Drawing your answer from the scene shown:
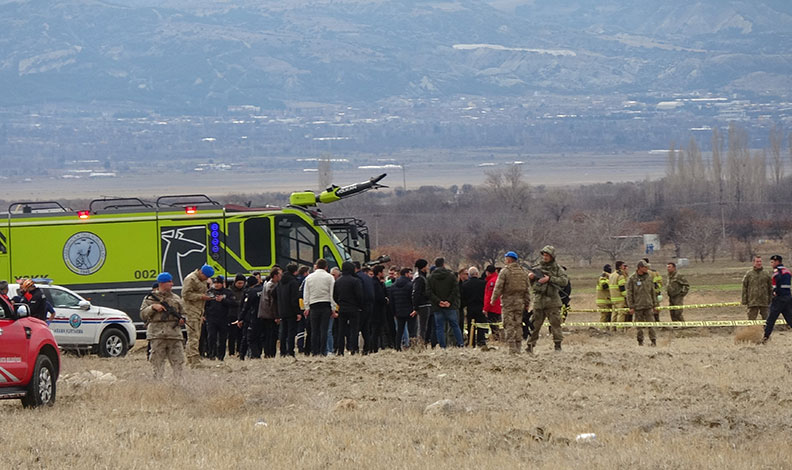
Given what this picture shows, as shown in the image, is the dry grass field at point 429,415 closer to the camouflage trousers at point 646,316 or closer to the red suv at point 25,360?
the red suv at point 25,360

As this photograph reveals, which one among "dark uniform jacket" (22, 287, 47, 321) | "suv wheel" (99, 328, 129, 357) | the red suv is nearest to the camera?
the red suv

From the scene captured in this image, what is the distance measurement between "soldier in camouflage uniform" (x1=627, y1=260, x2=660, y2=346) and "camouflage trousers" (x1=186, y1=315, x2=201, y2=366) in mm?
7542

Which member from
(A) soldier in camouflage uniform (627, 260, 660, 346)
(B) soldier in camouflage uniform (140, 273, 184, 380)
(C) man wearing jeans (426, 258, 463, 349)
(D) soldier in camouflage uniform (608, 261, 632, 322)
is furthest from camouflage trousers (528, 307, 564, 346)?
(D) soldier in camouflage uniform (608, 261, 632, 322)

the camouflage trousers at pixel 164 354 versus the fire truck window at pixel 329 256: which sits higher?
the fire truck window at pixel 329 256

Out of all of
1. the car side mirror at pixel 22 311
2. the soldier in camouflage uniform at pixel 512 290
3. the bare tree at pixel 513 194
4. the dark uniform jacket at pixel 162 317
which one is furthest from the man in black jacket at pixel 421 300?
the bare tree at pixel 513 194

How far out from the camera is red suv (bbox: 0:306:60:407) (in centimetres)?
1419

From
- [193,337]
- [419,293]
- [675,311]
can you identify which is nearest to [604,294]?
[675,311]

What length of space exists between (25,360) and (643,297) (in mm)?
11787

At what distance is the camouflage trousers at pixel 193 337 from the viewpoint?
763 inches

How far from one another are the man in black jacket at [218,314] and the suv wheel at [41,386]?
21.6 feet

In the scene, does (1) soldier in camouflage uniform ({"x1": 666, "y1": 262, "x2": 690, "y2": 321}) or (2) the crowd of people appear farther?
(1) soldier in camouflage uniform ({"x1": 666, "y1": 262, "x2": 690, "y2": 321})

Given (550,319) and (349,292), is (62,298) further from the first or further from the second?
(550,319)

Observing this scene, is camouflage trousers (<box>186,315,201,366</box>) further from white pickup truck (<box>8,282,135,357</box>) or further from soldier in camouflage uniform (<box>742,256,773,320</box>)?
soldier in camouflage uniform (<box>742,256,773,320</box>)

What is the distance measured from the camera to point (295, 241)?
28109 mm
